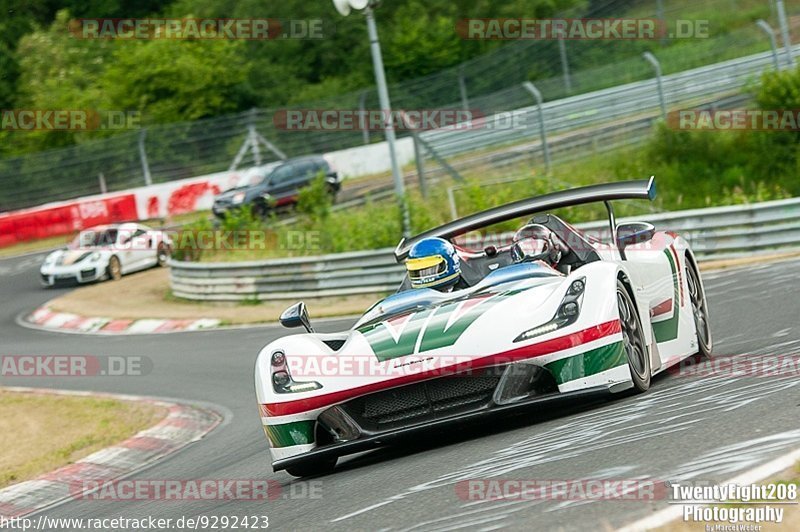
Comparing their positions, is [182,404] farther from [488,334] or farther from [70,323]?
[70,323]

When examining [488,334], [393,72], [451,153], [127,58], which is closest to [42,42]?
[127,58]

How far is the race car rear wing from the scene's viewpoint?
27.4 feet

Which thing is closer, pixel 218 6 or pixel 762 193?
pixel 762 193

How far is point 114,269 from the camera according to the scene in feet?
94.6

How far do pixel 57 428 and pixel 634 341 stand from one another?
6788 mm

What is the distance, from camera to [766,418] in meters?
5.74

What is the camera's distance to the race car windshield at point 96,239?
29.2 m

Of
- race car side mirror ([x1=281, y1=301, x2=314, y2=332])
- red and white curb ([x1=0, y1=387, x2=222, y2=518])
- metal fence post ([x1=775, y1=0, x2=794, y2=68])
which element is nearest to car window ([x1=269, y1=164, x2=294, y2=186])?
metal fence post ([x1=775, y1=0, x2=794, y2=68])

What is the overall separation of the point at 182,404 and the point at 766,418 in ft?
26.5

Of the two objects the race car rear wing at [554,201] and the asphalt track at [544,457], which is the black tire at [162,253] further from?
the race car rear wing at [554,201]

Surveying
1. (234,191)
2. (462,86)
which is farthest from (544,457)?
(462,86)

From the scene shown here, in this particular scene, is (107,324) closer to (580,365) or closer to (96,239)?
(96,239)

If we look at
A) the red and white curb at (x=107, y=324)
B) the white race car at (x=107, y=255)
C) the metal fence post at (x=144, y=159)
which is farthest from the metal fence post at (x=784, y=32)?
the metal fence post at (x=144, y=159)

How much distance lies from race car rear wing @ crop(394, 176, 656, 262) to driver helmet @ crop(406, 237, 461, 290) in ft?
0.98
